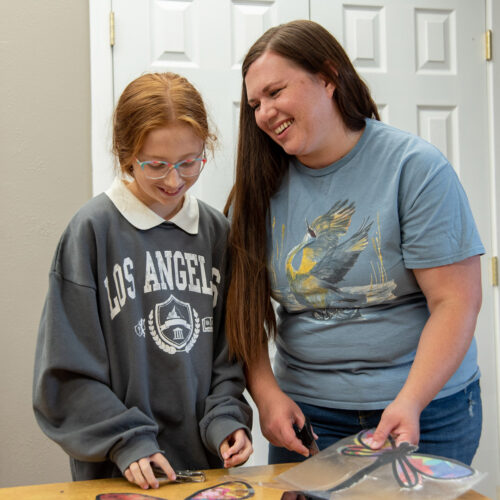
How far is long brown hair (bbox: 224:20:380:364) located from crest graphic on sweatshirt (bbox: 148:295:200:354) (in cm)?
8

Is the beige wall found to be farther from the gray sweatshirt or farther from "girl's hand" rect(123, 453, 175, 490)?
"girl's hand" rect(123, 453, 175, 490)

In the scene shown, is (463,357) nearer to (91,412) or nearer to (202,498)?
(202,498)

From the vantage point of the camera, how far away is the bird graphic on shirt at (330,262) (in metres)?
1.20

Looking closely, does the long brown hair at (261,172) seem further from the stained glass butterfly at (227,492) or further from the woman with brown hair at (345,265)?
the stained glass butterfly at (227,492)

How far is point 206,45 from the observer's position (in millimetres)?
2193

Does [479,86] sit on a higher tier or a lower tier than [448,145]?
higher

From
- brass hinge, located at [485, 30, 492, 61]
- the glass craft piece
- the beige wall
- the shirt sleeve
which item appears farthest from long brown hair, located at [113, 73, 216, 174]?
brass hinge, located at [485, 30, 492, 61]

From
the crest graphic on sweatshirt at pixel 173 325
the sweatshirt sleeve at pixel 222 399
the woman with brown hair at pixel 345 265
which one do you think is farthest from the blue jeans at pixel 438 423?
the crest graphic on sweatshirt at pixel 173 325

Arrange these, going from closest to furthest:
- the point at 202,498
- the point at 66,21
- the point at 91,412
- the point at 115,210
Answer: the point at 202,498 → the point at 91,412 → the point at 115,210 → the point at 66,21

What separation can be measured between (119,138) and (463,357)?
0.75 metres

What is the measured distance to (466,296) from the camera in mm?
1152

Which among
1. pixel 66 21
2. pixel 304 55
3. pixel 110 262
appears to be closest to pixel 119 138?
pixel 110 262

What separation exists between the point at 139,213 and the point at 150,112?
7.4 inches

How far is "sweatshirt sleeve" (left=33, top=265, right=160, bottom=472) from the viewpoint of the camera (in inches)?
41.9
